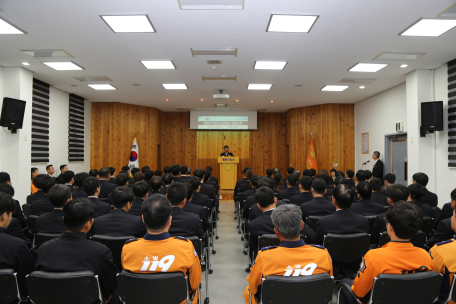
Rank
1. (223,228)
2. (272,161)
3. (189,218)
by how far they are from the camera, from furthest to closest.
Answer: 1. (272,161)
2. (223,228)
3. (189,218)

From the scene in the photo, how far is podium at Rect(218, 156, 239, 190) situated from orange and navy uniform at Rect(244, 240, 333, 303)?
9.96 m

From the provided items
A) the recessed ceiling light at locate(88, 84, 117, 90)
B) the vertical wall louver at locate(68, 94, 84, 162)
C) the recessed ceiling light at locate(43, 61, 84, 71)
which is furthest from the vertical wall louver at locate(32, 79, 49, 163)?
the recessed ceiling light at locate(43, 61, 84, 71)

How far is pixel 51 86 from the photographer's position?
8656mm

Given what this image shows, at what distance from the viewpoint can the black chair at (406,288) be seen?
1.64 m

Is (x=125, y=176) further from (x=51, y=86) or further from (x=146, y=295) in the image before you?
(x=51, y=86)

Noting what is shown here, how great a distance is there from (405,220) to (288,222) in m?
0.70

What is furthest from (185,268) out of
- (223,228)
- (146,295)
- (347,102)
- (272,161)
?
(272,161)

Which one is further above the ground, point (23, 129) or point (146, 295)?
point (23, 129)

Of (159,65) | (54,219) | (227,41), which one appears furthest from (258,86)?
(54,219)

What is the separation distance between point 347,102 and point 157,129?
308 inches

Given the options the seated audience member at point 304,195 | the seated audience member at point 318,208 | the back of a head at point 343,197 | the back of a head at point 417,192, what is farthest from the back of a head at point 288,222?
the back of a head at point 417,192

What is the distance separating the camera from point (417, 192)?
3641mm

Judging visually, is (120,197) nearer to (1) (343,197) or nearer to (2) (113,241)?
(2) (113,241)

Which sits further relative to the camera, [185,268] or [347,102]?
[347,102]
